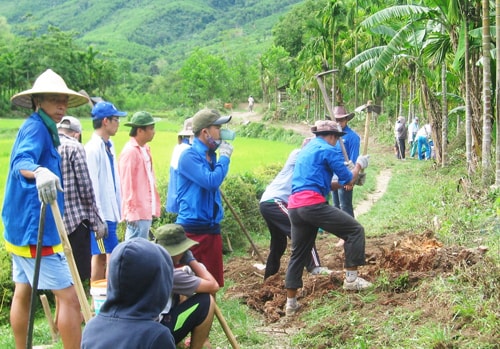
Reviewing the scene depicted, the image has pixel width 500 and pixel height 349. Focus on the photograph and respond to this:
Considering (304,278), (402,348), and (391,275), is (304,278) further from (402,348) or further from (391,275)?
(402,348)

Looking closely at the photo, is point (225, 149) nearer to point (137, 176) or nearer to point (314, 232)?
point (137, 176)

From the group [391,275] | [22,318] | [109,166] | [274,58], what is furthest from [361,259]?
[274,58]

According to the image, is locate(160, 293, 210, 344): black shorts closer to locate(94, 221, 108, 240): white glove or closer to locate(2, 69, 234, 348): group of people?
locate(2, 69, 234, 348): group of people

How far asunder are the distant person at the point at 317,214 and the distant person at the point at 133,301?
283cm

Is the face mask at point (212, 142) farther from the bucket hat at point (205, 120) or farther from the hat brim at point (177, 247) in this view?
the hat brim at point (177, 247)

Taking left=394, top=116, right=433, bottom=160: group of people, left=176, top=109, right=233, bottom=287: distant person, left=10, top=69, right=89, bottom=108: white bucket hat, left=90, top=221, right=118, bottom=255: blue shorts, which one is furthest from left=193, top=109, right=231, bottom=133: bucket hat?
left=394, top=116, right=433, bottom=160: group of people

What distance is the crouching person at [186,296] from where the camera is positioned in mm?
3957

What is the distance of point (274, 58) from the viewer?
4750 centimetres

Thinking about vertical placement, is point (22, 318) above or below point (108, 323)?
below

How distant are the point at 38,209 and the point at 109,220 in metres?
1.70

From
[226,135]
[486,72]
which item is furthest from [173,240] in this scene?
[486,72]

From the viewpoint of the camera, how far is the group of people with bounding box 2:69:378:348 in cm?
255

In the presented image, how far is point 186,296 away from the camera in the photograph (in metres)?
4.08

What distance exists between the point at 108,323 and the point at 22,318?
1871 millimetres
